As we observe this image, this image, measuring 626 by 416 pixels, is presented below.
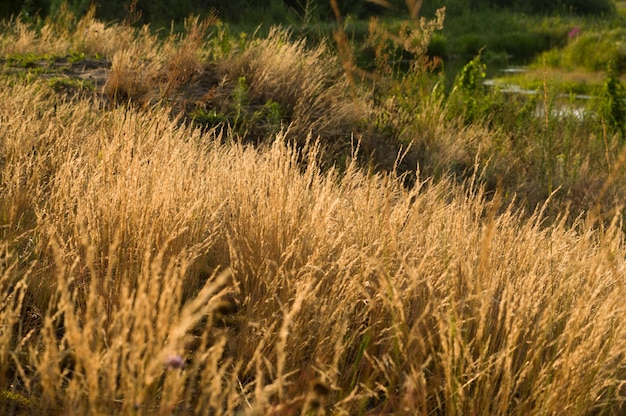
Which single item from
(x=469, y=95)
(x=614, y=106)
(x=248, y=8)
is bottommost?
(x=248, y=8)

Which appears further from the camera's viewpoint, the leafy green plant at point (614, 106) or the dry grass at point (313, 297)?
the leafy green plant at point (614, 106)

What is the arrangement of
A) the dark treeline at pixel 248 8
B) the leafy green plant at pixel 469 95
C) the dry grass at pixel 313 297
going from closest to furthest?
1. the dry grass at pixel 313 297
2. the leafy green plant at pixel 469 95
3. the dark treeline at pixel 248 8

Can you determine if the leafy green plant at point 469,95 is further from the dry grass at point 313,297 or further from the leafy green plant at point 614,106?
the dry grass at point 313,297

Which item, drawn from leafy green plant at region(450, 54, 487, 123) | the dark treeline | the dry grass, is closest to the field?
the dry grass

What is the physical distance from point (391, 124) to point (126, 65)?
7.42 feet

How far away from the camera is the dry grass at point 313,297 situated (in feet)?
7.07

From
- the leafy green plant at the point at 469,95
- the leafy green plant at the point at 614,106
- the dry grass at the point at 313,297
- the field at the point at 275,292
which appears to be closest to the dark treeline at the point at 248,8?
the leafy green plant at the point at 469,95

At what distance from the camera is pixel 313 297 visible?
94.9 inches

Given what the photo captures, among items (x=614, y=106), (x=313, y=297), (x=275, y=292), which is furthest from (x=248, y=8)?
(x=313, y=297)

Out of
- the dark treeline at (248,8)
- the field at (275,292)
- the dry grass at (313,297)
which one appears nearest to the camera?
the field at (275,292)

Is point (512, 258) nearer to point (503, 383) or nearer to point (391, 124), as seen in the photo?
point (503, 383)

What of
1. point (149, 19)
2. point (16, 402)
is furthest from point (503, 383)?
point (149, 19)

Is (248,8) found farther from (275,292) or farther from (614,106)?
(275,292)

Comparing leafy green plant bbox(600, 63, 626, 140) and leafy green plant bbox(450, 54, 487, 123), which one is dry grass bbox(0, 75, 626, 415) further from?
leafy green plant bbox(600, 63, 626, 140)
